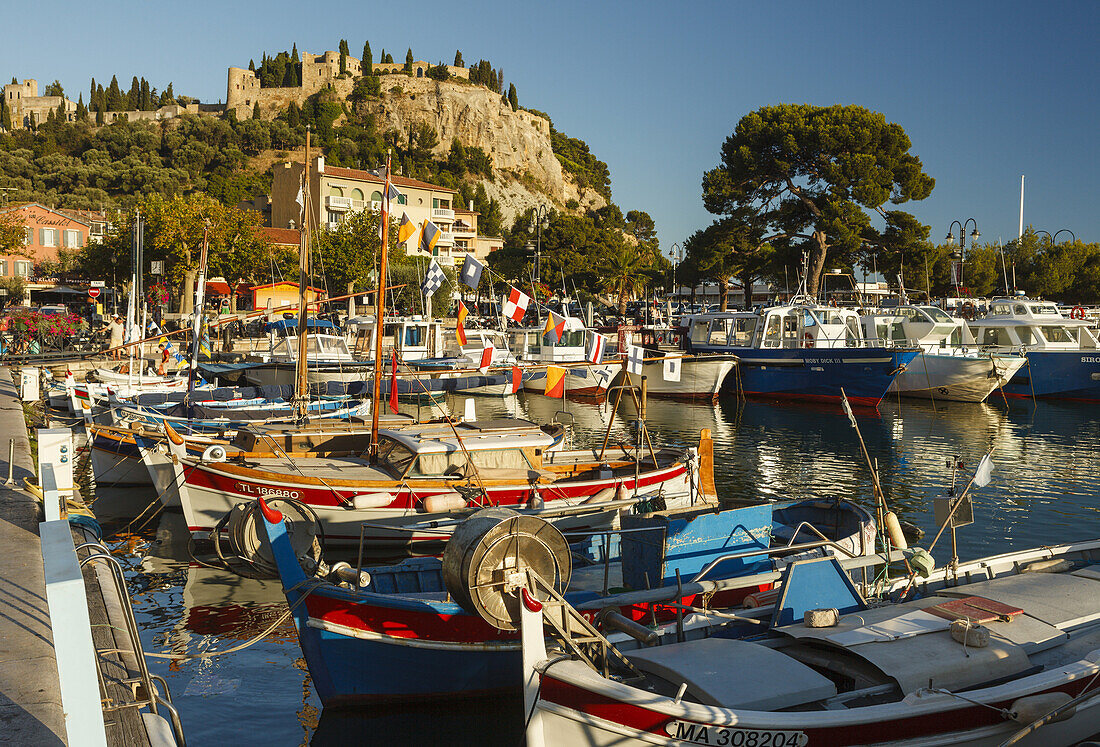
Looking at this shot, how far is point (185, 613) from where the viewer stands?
11.7m

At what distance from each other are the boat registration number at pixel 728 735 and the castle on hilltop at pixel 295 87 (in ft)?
455

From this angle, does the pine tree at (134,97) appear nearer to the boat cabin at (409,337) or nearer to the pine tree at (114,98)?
the pine tree at (114,98)

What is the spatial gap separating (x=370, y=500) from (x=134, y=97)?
155 meters

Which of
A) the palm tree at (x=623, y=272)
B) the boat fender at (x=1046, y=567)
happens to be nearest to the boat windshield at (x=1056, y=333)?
the boat fender at (x=1046, y=567)

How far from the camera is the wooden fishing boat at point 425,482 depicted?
13.5 meters

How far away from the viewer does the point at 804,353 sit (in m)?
36.4

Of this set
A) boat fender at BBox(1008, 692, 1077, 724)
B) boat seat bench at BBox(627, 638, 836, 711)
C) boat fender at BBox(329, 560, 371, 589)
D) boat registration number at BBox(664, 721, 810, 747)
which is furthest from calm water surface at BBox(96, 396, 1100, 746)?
boat fender at BBox(1008, 692, 1077, 724)

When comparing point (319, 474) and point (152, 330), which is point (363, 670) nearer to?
point (319, 474)

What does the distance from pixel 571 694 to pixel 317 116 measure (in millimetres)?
130426

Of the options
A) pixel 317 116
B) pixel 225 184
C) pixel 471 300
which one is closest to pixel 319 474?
pixel 471 300

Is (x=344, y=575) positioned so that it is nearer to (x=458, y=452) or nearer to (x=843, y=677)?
(x=843, y=677)

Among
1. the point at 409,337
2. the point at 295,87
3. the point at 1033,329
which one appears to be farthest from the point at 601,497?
the point at 295,87

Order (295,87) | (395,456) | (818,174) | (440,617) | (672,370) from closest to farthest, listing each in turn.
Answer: (440,617)
(395,456)
(672,370)
(818,174)
(295,87)

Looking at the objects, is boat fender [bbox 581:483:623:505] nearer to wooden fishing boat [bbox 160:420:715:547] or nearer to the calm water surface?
wooden fishing boat [bbox 160:420:715:547]
